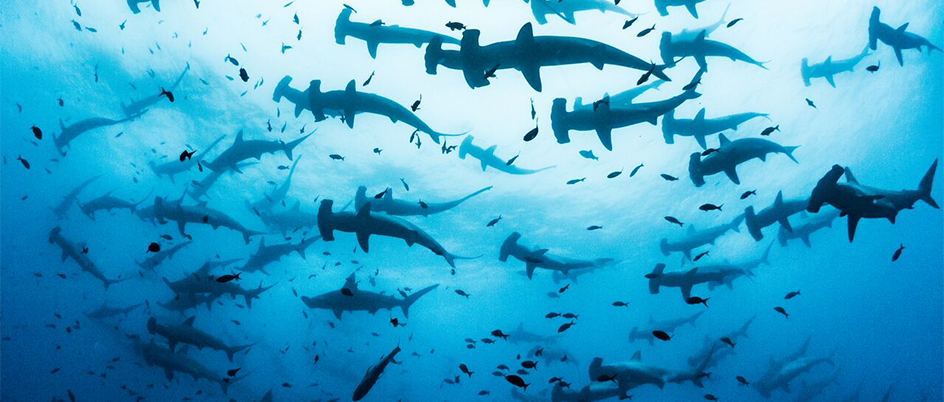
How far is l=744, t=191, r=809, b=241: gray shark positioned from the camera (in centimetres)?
1117

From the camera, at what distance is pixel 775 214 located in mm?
11328

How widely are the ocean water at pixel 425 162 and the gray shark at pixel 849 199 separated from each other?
18cm

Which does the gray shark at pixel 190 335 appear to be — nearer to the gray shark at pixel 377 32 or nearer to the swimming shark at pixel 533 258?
the swimming shark at pixel 533 258

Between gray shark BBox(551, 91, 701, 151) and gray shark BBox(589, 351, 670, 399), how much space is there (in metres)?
5.69

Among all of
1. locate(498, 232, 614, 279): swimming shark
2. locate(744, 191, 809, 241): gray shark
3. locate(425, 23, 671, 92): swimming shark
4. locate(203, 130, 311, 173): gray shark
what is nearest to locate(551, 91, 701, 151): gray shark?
locate(425, 23, 671, 92): swimming shark

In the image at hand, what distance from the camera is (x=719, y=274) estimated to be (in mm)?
11492

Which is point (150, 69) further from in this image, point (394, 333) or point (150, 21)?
point (394, 333)

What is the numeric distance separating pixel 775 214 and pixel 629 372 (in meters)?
5.38

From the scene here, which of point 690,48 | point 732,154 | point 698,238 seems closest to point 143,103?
point 690,48

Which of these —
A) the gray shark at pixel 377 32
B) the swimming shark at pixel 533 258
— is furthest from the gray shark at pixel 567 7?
the swimming shark at pixel 533 258

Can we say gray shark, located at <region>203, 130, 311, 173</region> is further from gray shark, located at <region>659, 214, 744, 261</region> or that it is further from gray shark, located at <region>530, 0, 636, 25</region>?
gray shark, located at <region>659, 214, 744, 261</region>

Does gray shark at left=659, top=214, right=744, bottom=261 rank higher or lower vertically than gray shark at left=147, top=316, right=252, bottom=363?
higher

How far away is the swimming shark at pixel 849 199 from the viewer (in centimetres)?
700

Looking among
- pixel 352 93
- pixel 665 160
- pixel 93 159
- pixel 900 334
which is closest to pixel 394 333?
pixel 93 159
